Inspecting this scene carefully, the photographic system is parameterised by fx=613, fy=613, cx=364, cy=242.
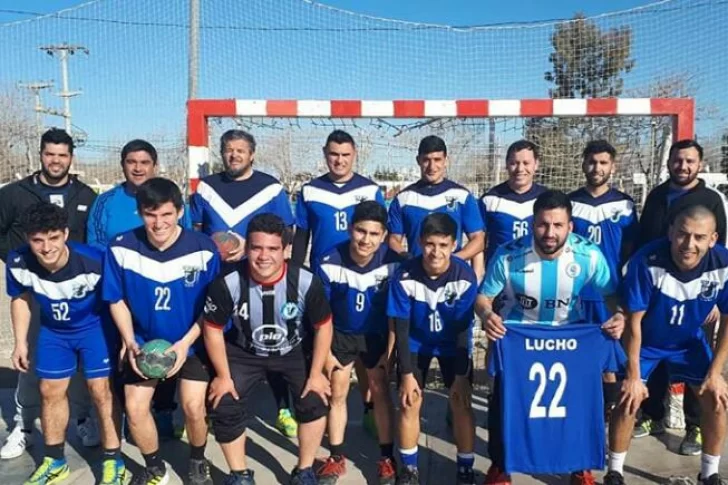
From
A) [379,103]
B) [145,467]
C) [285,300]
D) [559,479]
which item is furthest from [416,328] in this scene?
[379,103]

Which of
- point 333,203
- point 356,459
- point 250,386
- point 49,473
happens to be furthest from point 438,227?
point 49,473

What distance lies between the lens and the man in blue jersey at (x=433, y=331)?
11.8ft

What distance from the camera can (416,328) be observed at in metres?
3.73

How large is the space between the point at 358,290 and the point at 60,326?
72.1 inches

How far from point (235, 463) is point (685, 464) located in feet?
9.59

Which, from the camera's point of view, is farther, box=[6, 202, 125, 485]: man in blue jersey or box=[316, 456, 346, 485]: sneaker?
box=[316, 456, 346, 485]: sneaker

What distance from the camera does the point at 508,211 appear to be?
14.9 ft

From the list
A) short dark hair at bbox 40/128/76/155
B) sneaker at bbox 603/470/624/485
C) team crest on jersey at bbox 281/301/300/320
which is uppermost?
short dark hair at bbox 40/128/76/155

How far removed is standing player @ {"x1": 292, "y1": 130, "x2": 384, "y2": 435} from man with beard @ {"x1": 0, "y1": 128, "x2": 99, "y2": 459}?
1.54 metres

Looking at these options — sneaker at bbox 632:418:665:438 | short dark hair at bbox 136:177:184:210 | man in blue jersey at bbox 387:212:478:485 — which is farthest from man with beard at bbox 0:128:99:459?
sneaker at bbox 632:418:665:438

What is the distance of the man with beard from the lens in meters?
4.29

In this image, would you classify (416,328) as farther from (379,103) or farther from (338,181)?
(379,103)

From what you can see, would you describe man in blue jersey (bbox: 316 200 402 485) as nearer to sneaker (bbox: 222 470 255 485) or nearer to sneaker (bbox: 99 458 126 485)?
sneaker (bbox: 222 470 255 485)

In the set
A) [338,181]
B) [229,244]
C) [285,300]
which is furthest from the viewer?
[338,181]
